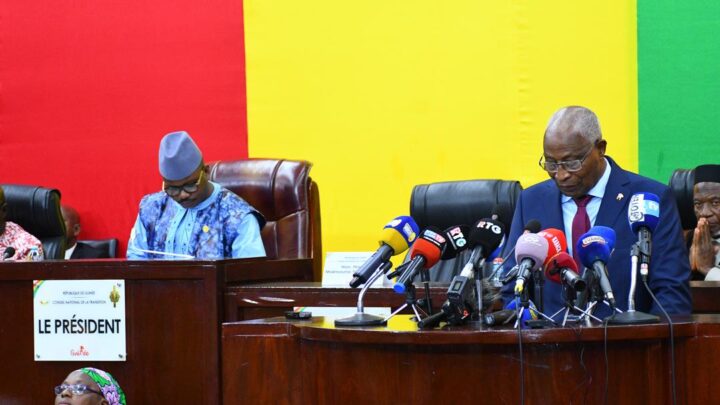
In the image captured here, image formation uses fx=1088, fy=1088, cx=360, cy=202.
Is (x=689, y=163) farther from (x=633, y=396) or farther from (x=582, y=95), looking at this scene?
(x=633, y=396)

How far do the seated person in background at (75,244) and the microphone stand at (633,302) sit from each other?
13.7 feet

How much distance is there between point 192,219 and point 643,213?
2.48m

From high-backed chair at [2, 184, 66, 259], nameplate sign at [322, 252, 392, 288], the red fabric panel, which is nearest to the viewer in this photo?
nameplate sign at [322, 252, 392, 288]

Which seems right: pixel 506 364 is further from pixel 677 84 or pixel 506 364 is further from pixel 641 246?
pixel 677 84

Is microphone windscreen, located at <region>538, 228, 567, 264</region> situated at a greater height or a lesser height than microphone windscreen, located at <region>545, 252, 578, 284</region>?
greater

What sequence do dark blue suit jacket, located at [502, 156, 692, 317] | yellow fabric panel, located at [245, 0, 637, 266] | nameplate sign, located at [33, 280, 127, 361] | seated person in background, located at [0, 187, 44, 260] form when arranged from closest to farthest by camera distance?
dark blue suit jacket, located at [502, 156, 692, 317] → nameplate sign, located at [33, 280, 127, 361] → seated person in background, located at [0, 187, 44, 260] → yellow fabric panel, located at [245, 0, 637, 266]

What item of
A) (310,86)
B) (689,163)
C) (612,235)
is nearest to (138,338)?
(612,235)

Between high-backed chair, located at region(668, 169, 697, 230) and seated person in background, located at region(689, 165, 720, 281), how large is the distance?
0.06 meters

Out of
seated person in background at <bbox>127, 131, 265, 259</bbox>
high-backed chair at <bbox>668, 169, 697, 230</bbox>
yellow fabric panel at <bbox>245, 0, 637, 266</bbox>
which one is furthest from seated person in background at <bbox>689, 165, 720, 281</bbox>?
seated person in background at <bbox>127, 131, 265, 259</bbox>

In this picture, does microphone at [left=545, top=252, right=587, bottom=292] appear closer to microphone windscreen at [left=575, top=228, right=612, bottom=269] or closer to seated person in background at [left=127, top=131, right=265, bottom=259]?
microphone windscreen at [left=575, top=228, right=612, bottom=269]

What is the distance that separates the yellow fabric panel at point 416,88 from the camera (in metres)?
5.39

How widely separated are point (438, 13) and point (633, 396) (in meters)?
3.56

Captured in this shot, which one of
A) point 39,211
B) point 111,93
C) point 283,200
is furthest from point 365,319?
point 111,93

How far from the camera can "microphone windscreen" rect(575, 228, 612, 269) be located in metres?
2.40
